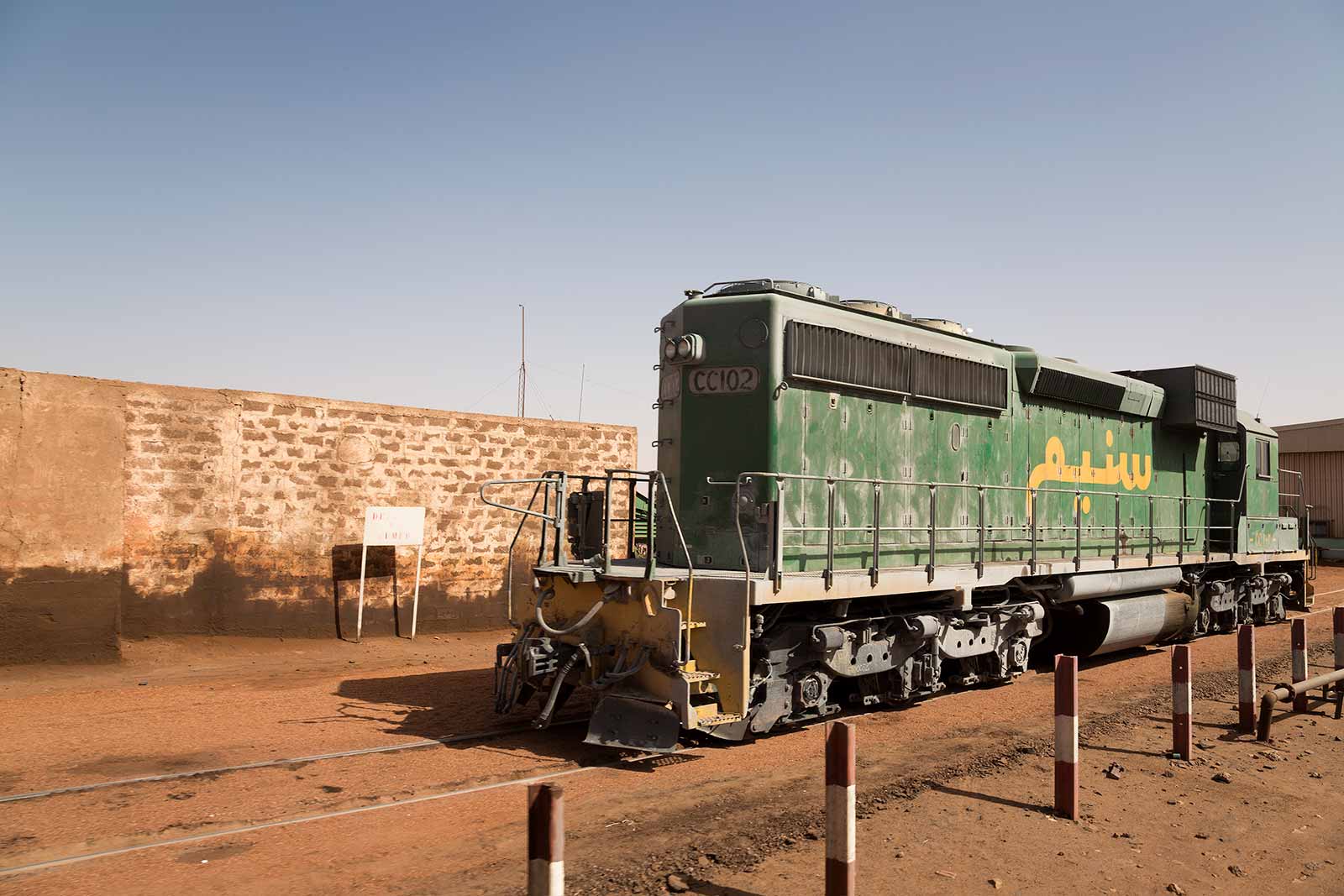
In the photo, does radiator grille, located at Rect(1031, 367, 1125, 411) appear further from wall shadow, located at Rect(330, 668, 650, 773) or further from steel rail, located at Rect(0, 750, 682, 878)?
steel rail, located at Rect(0, 750, 682, 878)

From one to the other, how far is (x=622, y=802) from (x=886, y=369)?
5.35m

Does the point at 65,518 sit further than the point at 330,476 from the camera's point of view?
No

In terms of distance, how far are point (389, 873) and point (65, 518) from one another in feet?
29.2

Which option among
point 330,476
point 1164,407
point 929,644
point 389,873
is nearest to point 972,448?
point 929,644

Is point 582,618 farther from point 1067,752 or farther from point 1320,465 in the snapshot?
point 1320,465

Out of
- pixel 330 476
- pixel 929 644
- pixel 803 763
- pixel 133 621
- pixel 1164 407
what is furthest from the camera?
pixel 1164 407

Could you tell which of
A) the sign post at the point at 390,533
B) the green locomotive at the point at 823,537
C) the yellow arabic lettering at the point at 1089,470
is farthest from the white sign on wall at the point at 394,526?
the yellow arabic lettering at the point at 1089,470

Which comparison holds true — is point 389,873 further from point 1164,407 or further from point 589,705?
point 1164,407

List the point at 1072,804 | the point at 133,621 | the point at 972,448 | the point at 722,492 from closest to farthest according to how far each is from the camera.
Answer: the point at 1072,804 < the point at 722,492 < the point at 972,448 < the point at 133,621

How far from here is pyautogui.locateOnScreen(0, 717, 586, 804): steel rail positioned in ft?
20.4

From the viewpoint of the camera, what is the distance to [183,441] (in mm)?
12242

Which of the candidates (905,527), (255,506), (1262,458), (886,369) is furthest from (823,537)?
(1262,458)

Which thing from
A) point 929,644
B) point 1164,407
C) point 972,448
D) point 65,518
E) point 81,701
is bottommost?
point 81,701

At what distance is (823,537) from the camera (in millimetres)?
8797
